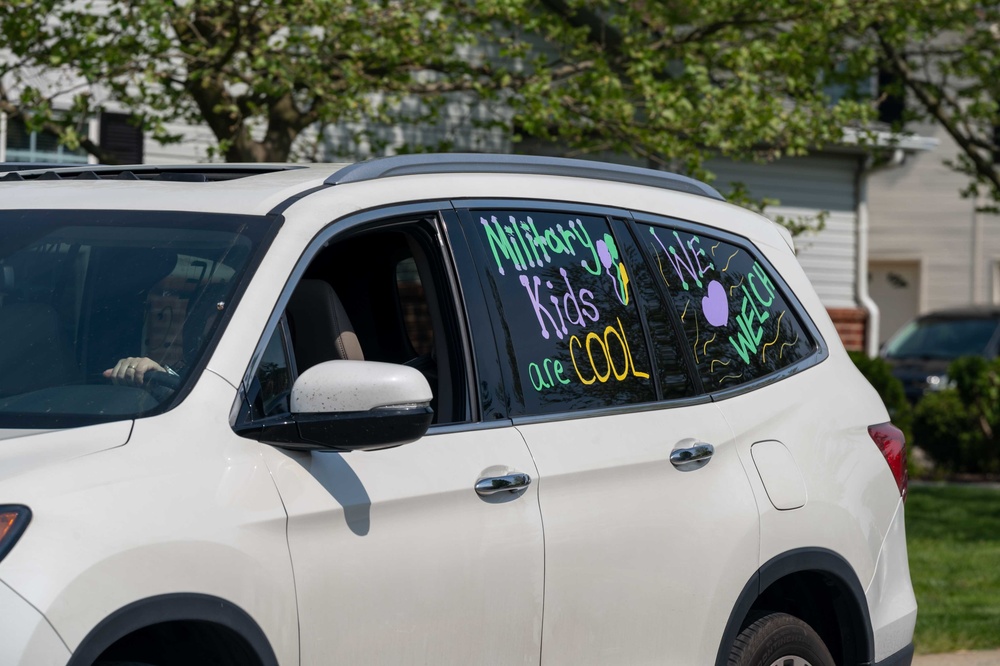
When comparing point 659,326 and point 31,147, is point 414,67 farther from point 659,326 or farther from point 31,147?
point 659,326

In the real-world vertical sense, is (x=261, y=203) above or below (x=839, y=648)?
above

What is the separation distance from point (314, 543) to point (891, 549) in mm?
2307

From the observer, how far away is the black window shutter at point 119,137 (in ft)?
45.0

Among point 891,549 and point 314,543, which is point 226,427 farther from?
point 891,549

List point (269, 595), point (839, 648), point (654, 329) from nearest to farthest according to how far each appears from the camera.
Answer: point (269, 595) → point (654, 329) → point (839, 648)

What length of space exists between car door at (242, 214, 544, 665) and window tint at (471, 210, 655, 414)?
0.16m

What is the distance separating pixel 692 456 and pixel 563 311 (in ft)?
1.76

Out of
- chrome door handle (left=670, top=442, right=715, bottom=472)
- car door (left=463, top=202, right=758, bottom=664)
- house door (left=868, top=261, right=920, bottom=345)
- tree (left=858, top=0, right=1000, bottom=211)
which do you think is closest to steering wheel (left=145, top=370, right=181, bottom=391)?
car door (left=463, top=202, right=758, bottom=664)

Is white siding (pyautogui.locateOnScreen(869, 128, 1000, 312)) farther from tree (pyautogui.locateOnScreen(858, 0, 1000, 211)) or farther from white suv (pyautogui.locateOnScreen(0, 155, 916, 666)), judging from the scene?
white suv (pyautogui.locateOnScreen(0, 155, 916, 666))

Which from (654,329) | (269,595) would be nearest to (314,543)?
(269,595)

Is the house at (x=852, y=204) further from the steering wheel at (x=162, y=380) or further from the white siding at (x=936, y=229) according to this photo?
the steering wheel at (x=162, y=380)

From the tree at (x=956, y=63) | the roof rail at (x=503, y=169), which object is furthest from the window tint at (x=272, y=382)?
the tree at (x=956, y=63)

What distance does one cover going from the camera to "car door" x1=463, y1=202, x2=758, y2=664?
3.61 m

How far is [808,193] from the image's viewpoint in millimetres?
20641
